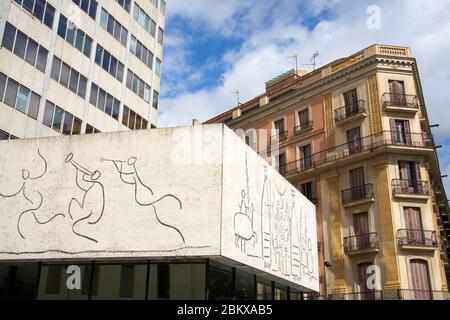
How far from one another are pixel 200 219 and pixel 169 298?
2866 mm

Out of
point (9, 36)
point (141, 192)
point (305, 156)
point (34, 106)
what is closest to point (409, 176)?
point (305, 156)

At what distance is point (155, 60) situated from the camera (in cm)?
4538

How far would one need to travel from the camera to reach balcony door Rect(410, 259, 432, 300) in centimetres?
3312

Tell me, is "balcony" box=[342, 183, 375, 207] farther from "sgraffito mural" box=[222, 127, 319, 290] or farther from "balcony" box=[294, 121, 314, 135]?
"sgraffito mural" box=[222, 127, 319, 290]

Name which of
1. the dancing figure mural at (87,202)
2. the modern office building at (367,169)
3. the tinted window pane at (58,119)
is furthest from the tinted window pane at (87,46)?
the dancing figure mural at (87,202)

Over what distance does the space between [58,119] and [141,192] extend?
737 inches

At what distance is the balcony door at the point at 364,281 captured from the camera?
111ft

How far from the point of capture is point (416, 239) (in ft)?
112

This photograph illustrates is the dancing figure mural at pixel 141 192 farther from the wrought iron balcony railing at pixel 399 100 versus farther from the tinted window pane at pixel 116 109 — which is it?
the wrought iron balcony railing at pixel 399 100

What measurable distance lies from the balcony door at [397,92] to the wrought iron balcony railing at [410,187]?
649 cm

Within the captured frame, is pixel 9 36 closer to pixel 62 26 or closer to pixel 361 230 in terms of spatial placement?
pixel 62 26

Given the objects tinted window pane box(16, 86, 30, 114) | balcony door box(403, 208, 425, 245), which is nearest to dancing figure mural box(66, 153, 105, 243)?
tinted window pane box(16, 86, 30, 114)
